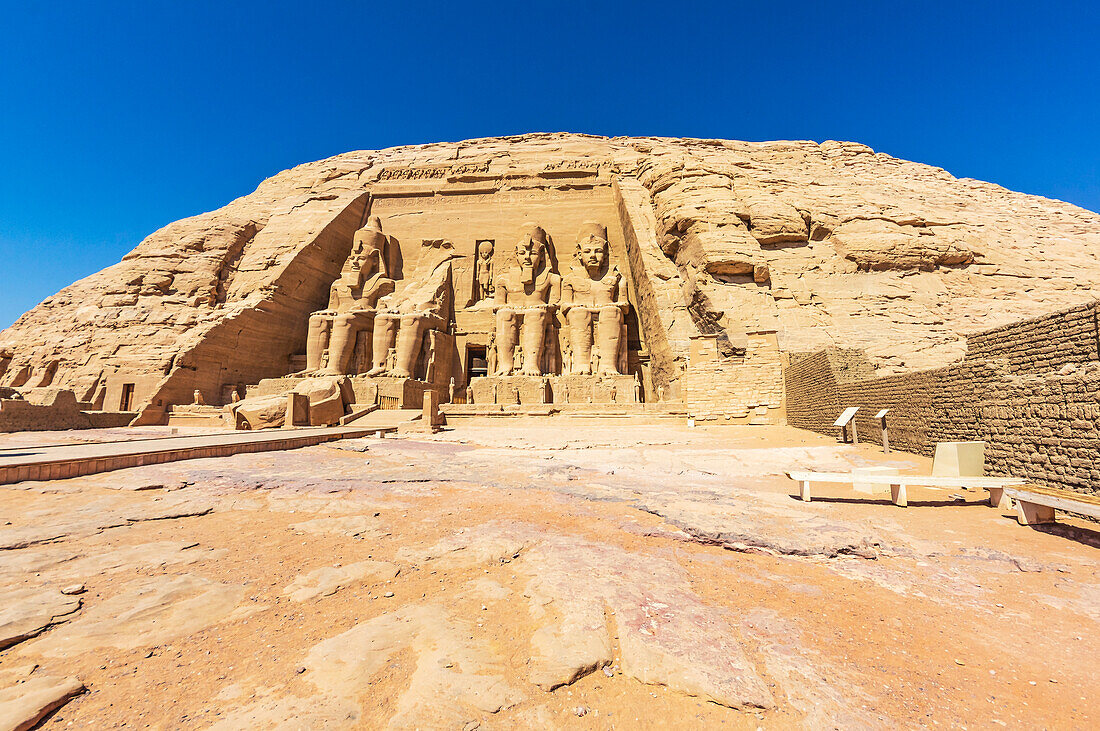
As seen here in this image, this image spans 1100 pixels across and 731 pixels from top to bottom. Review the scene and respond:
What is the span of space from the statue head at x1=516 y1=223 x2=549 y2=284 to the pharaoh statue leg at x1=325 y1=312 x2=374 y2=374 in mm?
6539

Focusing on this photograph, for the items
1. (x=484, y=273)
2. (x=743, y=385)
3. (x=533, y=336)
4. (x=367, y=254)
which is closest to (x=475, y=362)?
(x=533, y=336)

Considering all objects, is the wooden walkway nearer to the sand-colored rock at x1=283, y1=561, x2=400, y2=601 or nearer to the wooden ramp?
the wooden ramp

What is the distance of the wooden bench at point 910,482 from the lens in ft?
12.2

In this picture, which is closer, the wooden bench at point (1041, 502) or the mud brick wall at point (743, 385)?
the wooden bench at point (1041, 502)

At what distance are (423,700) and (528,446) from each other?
6677mm

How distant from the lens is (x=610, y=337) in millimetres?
16922

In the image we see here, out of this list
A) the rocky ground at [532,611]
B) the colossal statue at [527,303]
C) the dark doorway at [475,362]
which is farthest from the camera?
the dark doorway at [475,362]

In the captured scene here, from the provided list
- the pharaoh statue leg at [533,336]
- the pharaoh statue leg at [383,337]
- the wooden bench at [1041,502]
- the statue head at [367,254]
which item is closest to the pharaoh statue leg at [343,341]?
the pharaoh statue leg at [383,337]

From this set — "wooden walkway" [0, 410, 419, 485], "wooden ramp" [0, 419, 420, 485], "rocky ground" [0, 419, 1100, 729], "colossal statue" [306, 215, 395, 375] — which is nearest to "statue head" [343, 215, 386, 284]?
"colossal statue" [306, 215, 395, 375]

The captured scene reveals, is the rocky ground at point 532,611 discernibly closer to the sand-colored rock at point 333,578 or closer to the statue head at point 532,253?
the sand-colored rock at point 333,578

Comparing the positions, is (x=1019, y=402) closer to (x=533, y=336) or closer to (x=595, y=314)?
(x=595, y=314)

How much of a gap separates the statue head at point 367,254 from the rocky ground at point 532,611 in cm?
1641

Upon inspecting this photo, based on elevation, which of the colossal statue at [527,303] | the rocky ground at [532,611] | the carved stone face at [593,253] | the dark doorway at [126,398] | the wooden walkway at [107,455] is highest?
the carved stone face at [593,253]

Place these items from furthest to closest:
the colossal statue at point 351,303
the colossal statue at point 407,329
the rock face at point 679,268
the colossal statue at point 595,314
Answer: the colossal statue at point 595,314 < the colossal statue at point 351,303 < the colossal statue at point 407,329 < the rock face at point 679,268
